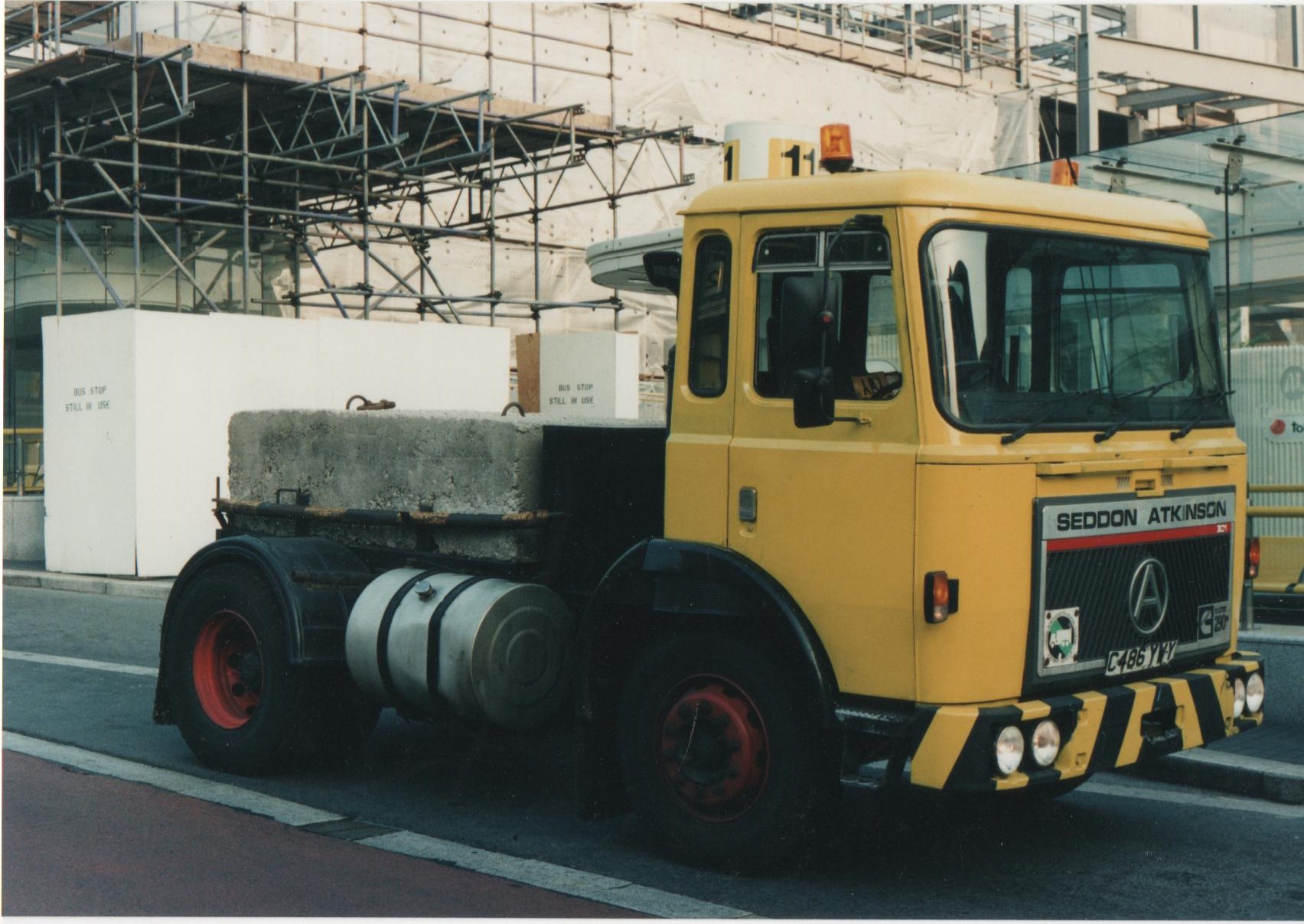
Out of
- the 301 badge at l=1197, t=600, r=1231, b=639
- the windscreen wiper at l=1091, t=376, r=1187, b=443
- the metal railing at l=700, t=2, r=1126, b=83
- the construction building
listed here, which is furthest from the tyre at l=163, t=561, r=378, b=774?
the metal railing at l=700, t=2, r=1126, b=83

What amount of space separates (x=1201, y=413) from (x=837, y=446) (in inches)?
63.3

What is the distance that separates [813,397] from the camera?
5.12m

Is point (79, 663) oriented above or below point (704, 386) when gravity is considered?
below

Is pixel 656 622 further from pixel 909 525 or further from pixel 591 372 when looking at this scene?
pixel 591 372

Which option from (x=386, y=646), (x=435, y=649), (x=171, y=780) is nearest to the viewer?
(x=435, y=649)

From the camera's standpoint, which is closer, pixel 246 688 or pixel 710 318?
pixel 710 318

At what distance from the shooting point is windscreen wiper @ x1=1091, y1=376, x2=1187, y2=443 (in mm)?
5418

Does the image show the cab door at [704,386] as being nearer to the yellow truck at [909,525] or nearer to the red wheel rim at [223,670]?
the yellow truck at [909,525]

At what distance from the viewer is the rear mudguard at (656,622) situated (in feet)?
17.3

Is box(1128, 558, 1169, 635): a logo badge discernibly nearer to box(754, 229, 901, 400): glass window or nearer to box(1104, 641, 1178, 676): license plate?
box(1104, 641, 1178, 676): license plate

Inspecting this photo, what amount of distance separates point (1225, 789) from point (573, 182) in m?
18.9

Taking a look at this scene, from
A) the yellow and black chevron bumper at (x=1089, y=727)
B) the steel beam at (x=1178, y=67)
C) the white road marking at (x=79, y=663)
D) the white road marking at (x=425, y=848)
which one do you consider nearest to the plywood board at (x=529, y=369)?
the steel beam at (x=1178, y=67)

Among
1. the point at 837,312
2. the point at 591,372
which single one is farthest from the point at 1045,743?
the point at 591,372

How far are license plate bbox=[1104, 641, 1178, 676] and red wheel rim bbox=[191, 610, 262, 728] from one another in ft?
13.7
